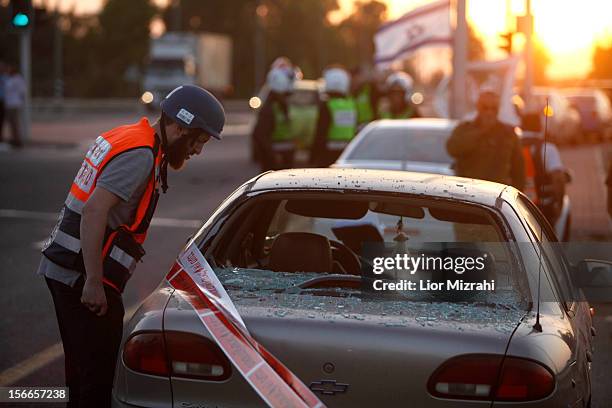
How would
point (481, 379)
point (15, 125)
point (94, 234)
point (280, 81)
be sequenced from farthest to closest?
point (15, 125) → point (280, 81) → point (94, 234) → point (481, 379)

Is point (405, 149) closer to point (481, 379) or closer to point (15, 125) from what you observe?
point (481, 379)

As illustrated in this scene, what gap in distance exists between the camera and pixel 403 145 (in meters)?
11.9

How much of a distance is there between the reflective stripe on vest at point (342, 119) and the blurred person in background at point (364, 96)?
96 cm

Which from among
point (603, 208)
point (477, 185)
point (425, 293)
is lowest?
point (603, 208)

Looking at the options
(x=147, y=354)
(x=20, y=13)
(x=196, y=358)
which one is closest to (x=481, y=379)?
(x=196, y=358)

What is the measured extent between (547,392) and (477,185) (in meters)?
1.44

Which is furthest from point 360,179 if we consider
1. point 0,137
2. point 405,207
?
point 0,137

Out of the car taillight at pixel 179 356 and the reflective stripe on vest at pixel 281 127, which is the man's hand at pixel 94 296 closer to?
the car taillight at pixel 179 356

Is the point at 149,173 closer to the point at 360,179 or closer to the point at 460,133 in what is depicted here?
the point at 360,179

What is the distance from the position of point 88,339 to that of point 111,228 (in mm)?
447

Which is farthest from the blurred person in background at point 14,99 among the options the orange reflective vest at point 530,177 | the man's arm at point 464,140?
the man's arm at point 464,140

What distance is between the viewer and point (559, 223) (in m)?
12.0

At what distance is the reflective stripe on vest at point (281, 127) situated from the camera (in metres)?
15.0

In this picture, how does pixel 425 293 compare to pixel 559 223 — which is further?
pixel 559 223
